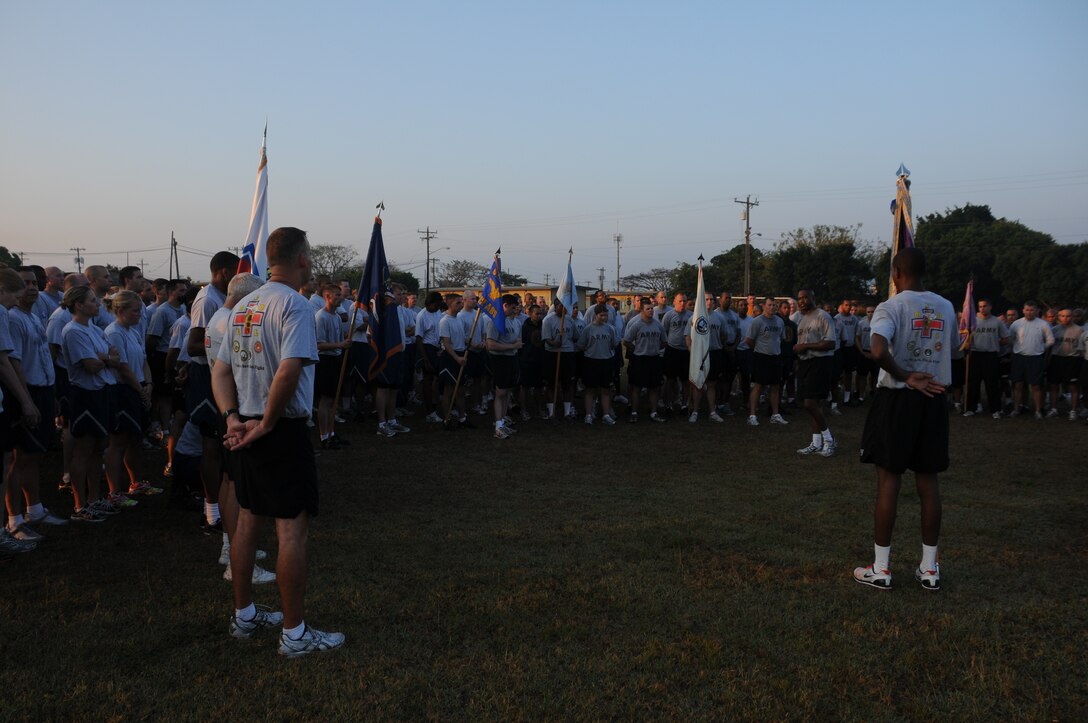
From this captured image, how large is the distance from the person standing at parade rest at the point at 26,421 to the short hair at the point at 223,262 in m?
1.51

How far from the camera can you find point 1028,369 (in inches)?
555

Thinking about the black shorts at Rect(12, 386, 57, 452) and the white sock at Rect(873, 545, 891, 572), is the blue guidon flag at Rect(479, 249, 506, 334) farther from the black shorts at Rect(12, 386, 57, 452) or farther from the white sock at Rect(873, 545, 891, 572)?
the white sock at Rect(873, 545, 891, 572)

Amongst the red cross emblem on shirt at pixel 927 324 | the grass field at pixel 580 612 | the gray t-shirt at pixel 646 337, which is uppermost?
the red cross emblem on shirt at pixel 927 324

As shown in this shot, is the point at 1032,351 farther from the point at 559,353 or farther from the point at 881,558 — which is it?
the point at 881,558

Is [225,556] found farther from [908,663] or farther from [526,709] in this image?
[908,663]

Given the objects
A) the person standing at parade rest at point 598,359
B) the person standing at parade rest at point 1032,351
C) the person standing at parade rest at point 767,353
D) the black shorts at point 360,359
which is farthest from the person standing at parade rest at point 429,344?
the person standing at parade rest at point 1032,351

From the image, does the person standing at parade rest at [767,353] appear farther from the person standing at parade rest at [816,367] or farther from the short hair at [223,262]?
the short hair at [223,262]

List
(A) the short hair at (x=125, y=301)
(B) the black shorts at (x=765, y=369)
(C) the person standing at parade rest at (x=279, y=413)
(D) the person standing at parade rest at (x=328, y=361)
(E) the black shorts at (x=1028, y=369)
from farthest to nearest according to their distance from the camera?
(E) the black shorts at (x=1028, y=369) < (B) the black shorts at (x=765, y=369) < (D) the person standing at parade rest at (x=328, y=361) < (A) the short hair at (x=125, y=301) < (C) the person standing at parade rest at (x=279, y=413)

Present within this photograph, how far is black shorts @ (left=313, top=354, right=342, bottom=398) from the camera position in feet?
34.1

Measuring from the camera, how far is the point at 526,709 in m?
3.45

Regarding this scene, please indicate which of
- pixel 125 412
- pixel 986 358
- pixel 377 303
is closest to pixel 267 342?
pixel 125 412

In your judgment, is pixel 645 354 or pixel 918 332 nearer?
pixel 918 332

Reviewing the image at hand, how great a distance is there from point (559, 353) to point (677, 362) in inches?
93.3

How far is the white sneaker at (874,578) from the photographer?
16.4 feet
